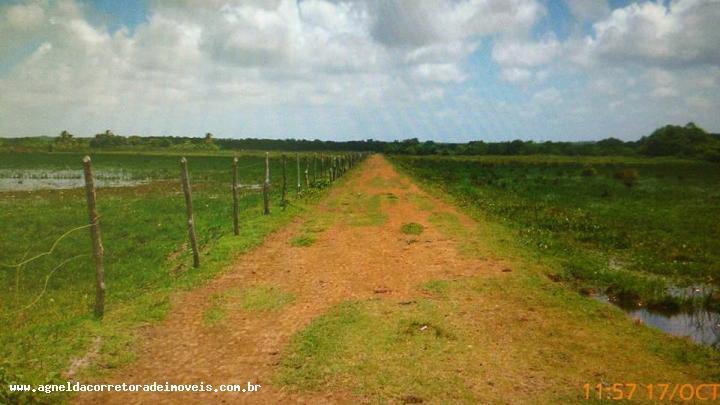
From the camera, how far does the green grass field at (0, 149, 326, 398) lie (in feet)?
23.6

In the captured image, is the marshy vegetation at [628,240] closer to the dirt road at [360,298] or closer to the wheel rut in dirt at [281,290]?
the dirt road at [360,298]

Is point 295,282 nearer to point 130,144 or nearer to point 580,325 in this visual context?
point 580,325

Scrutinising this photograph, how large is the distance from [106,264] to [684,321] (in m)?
14.3

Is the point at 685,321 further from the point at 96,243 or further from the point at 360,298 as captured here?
the point at 96,243

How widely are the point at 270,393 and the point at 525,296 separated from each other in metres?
5.88

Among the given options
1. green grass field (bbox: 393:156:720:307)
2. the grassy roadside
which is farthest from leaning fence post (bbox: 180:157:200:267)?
green grass field (bbox: 393:156:720:307)

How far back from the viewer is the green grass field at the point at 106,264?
23.6 ft

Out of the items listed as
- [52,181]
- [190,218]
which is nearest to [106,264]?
[190,218]

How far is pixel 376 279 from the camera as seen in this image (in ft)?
35.2

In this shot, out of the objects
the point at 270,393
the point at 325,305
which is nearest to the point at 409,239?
the point at 325,305

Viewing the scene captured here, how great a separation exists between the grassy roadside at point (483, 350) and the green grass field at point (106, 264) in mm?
3365
